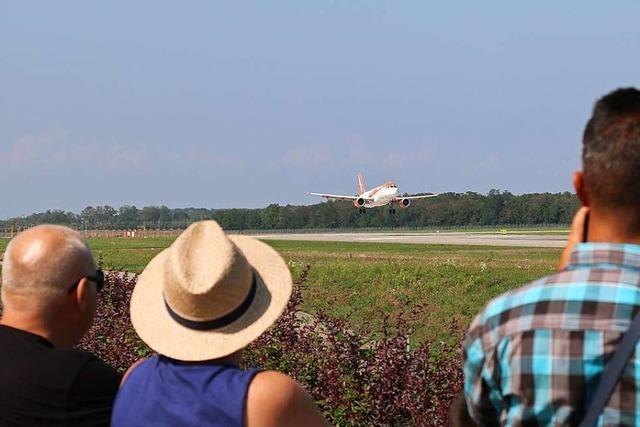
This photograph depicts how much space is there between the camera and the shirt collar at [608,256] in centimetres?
248

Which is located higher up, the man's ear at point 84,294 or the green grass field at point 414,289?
the man's ear at point 84,294

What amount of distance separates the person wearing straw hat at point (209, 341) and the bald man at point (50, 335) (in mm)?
269

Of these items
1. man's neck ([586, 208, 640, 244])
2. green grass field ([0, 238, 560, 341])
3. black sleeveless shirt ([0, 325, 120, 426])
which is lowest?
green grass field ([0, 238, 560, 341])

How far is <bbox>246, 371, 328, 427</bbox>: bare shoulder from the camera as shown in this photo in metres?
2.67

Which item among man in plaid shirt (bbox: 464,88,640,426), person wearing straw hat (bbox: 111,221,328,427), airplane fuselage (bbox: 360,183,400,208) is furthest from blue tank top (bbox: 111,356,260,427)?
airplane fuselage (bbox: 360,183,400,208)

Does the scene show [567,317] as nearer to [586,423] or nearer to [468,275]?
[586,423]

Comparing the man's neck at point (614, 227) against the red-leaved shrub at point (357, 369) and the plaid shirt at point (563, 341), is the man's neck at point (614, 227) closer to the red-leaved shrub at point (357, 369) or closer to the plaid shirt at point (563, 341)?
the plaid shirt at point (563, 341)

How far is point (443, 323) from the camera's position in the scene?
18.6 meters

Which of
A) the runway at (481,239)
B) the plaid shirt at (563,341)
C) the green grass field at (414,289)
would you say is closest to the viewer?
the plaid shirt at (563,341)

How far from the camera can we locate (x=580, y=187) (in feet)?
8.78

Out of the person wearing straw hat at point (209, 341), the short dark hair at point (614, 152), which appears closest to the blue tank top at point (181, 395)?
the person wearing straw hat at point (209, 341)

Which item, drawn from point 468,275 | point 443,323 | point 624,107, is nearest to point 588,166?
point 624,107

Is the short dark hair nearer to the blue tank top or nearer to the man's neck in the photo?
the man's neck

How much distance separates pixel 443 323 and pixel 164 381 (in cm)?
1601
